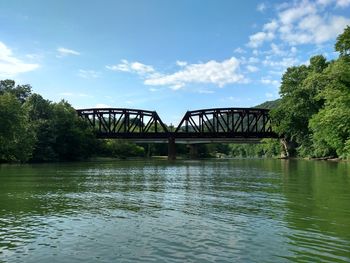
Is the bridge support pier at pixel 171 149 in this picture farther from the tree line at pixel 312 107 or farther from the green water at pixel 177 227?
the green water at pixel 177 227

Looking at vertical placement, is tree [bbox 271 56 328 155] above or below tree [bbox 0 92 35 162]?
above

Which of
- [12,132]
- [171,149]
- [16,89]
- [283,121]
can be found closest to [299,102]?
[283,121]

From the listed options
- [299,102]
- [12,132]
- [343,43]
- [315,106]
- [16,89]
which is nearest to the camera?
[343,43]

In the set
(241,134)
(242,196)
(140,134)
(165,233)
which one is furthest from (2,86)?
(165,233)

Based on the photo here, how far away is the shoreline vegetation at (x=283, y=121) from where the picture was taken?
62094 millimetres

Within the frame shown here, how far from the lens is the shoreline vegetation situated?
6209 cm

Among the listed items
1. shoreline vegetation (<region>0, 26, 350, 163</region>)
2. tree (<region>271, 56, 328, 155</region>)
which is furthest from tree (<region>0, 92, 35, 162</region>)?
tree (<region>271, 56, 328, 155</region>)

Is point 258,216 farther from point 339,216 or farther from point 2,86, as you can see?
point 2,86

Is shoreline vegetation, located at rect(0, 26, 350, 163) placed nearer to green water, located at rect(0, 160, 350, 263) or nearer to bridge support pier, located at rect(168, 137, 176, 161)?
bridge support pier, located at rect(168, 137, 176, 161)

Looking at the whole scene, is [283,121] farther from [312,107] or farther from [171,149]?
[171,149]

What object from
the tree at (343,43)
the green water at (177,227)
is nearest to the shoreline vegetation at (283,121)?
the tree at (343,43)

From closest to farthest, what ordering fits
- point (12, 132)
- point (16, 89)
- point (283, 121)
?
point (12, 132) < point (283, 121) < point (16, 89)

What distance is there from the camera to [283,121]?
4387 inches

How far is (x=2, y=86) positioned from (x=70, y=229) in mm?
117391
